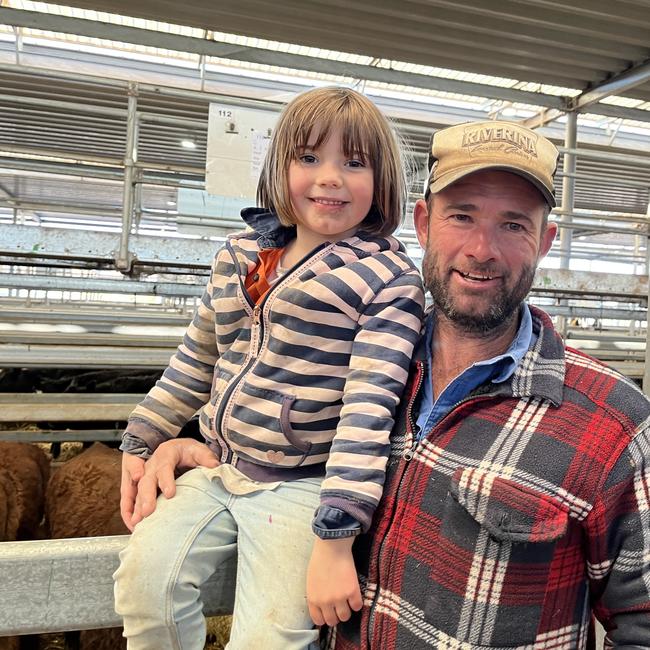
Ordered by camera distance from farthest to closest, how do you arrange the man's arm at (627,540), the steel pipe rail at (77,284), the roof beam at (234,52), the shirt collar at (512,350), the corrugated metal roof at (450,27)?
the steel pipe rail at (77,284), the roof beam at (234,52), the corrugated metal roof at (450,27), the shirt collar at (512,350), the man's arm at (627,540)

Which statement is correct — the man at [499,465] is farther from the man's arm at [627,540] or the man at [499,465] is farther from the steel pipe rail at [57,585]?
the steel pipe rail at [57,585]

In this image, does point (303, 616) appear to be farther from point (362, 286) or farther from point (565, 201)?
point (565, 201)

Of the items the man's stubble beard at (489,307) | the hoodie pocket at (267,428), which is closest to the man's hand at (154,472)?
the hoodie pocket at (267,428)

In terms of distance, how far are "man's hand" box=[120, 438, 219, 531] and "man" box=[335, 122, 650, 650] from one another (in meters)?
0.36

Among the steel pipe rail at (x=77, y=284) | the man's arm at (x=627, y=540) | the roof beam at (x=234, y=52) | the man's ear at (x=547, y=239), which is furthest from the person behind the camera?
the steel pipe rail at (x=77, y=284)

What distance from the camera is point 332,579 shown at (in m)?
0.82

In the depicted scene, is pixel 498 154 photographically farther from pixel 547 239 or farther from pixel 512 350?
pixel 512 350

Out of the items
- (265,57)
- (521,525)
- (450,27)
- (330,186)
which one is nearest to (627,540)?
(521,525)

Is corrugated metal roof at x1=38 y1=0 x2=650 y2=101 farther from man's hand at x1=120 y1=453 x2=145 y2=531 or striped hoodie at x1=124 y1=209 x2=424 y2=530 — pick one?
man's hand at x1=120 y1=453 x2=145 y2=531

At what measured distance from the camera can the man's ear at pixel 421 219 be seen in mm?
1054

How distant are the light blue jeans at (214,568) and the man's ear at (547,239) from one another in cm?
60

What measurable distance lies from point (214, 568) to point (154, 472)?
21cm

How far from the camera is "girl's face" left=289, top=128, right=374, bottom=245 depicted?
1.03 meters

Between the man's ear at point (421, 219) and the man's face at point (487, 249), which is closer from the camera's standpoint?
the man's face at point (487, 249)
